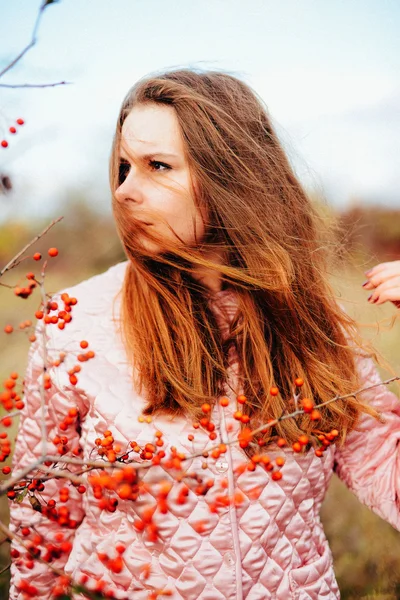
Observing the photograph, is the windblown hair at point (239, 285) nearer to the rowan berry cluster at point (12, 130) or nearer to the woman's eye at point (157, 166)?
the woman's eye at point (157, 166)

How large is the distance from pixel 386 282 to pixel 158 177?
483 millimetres

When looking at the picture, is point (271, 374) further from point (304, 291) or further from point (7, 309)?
point (7, 309)

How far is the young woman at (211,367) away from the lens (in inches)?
36.0

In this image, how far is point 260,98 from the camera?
1081mm

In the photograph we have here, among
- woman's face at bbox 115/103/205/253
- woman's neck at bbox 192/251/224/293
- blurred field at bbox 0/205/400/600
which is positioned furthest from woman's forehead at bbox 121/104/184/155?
blurred field at bbox 0/205/400/600

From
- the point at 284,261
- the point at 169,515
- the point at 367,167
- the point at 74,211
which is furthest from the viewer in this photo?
the point at 74,211

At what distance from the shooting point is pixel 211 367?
3.28ft

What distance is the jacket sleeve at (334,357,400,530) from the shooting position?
106 centimetres

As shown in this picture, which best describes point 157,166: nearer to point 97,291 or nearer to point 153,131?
point 153,131

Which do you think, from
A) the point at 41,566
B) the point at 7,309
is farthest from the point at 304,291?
the point at 7,309

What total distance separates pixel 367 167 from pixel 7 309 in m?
1.12

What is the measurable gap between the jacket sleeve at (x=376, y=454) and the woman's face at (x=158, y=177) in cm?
53

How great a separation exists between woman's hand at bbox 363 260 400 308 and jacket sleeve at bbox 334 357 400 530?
0.68 feet

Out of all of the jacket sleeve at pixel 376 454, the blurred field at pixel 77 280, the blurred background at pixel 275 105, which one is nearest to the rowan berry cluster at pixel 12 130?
the blurred background at pixel 275 105
